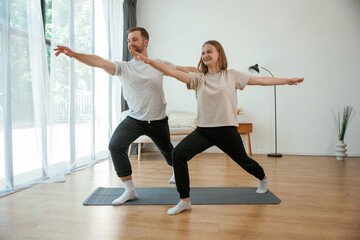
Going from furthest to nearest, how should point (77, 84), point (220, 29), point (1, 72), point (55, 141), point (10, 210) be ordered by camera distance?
point (220, 29) < point (77, 84) < point (55, 141) < point (1, 72) < point (10, 210)

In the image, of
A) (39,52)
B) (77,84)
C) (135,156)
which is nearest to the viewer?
(39,52)

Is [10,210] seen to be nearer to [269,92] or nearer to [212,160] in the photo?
[212,160]

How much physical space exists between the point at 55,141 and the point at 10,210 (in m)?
1.12

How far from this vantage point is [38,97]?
2902mm

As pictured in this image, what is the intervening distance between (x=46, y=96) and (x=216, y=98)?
188 centimetres

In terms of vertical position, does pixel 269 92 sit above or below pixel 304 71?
below

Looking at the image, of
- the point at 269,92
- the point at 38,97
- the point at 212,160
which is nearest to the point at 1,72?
the point at 38,97

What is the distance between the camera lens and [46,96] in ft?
9.84

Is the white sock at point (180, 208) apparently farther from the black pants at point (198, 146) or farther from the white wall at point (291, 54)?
the white wall at point (291, 54)

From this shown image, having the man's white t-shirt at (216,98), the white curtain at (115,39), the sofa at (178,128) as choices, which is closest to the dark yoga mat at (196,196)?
the man's white t-shirt at (216,98)

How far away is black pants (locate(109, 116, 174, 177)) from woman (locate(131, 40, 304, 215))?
0.39 metres

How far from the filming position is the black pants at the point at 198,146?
202cm

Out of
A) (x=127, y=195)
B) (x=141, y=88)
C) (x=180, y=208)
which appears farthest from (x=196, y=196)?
(x=141, y=88)

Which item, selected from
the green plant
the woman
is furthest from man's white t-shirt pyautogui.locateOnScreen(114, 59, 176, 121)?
the green plant
